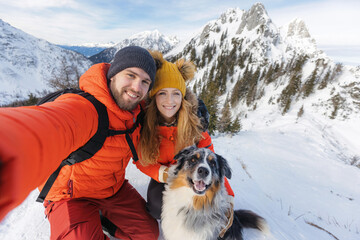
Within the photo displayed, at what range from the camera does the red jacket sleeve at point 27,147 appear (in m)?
0.48

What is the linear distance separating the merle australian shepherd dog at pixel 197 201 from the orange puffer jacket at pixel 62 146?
0.92 m

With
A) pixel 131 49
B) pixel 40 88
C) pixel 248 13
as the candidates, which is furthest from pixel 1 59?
pixel 131 49

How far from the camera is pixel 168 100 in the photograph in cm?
252

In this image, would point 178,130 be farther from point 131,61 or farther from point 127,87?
point 131,61

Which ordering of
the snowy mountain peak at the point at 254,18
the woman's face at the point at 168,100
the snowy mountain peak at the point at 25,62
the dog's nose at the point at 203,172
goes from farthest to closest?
the snowy mountain peak at the point at 25,62 → the snowy mountain peak at the point at 254,18 → the woman's face at the point at 168,100 → the dog's nose at the point at 203,172

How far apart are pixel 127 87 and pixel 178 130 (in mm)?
1163

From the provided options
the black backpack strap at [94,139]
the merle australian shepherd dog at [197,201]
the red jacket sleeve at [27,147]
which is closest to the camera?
the red jacket sleeve at [27,147]

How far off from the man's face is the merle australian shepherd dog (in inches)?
47.6

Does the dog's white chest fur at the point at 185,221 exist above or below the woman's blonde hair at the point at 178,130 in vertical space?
Result: below

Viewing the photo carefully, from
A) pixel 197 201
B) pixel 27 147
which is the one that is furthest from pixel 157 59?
pixel 197 201

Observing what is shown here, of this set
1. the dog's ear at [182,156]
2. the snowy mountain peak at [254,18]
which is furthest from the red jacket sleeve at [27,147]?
the snowy mountain peak at [254,18]

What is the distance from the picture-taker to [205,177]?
2125 mm

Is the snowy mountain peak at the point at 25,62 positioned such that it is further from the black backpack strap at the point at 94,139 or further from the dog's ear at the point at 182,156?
the dog's ear at the point at 182,156

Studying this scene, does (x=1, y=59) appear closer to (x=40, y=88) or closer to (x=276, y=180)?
(x=40, y=88)
